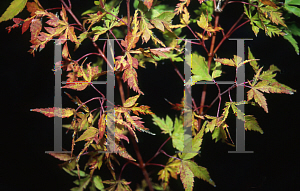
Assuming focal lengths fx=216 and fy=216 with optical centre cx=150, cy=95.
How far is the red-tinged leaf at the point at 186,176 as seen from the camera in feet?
2.19

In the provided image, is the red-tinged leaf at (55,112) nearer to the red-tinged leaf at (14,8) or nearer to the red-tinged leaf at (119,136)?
the red-tinged leaf at (119,136)

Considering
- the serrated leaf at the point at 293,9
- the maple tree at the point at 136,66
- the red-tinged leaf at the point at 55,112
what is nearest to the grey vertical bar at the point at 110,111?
the maple tree at the point at 136,66

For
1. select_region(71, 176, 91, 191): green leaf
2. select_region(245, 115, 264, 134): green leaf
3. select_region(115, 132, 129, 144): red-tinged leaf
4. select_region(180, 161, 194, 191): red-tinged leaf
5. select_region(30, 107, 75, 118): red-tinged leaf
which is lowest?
select_region(71, 176, 91, 191): green leaf

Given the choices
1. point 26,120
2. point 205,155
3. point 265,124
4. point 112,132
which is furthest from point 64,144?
point 265,124

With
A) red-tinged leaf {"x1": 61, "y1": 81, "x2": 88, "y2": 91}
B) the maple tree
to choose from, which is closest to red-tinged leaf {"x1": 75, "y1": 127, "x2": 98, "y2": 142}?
the maple tree

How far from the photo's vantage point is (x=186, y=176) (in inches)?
26.8

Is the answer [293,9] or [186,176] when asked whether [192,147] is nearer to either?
[186,176]

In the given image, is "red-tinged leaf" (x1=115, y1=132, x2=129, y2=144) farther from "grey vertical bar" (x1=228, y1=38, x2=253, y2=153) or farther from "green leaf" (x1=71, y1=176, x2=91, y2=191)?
"grey vertical bar" (x1=228, y1=38, x2=253, y2=153)

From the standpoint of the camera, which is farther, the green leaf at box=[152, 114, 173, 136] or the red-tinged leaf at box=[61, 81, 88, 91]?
the green leaf at box=[152, 114, 173, 136]

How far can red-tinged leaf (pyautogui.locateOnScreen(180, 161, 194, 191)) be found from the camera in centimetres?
67

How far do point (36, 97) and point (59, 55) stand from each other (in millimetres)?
272

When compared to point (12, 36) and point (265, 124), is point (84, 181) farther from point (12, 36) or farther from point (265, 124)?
point (265, 124)

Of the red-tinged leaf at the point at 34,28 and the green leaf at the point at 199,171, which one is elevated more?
the red-tinged leaf at the point at 34,28

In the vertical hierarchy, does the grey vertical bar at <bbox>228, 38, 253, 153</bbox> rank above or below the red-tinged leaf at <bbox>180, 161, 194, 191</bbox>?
above
